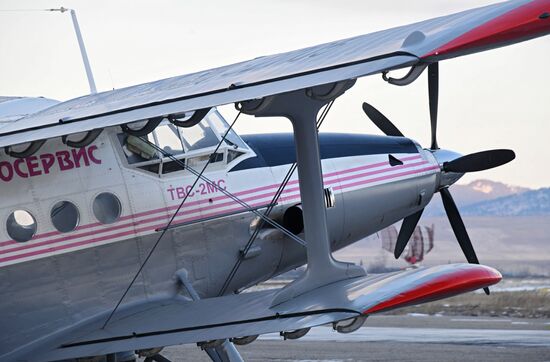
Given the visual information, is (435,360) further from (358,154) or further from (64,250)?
(64,250)

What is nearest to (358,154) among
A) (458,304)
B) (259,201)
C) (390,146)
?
(390,146)

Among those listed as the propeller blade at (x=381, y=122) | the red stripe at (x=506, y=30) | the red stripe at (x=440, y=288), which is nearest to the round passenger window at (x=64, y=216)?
the red stripe at (x=440, y=288)

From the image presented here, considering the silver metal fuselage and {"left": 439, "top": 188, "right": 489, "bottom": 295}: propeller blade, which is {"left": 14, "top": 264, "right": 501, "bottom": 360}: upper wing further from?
{"left": 439, "top": 188, "right": 489, "bottom": 295}: propeller blade

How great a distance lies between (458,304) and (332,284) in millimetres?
26529

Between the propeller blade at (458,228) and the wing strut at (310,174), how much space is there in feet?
10.1

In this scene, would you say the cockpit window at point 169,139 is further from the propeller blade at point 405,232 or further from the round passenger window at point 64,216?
the propeller blade at point 405,232

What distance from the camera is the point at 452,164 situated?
48.1ft

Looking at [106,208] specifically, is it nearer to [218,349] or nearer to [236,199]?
[236,199]

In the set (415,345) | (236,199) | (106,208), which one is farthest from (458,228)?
(415,345)

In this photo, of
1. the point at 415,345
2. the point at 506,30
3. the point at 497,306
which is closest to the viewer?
the point at 506,30

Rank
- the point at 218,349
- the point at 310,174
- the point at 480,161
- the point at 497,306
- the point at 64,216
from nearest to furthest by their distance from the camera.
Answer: the point at 310,174 → the point at 64,216 → the point at 218,349 → the point at 480,161 → the point at 497,306

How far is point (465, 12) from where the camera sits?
395 inches

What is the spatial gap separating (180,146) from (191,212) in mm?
679

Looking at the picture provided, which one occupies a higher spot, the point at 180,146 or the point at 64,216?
the point at 180,146
